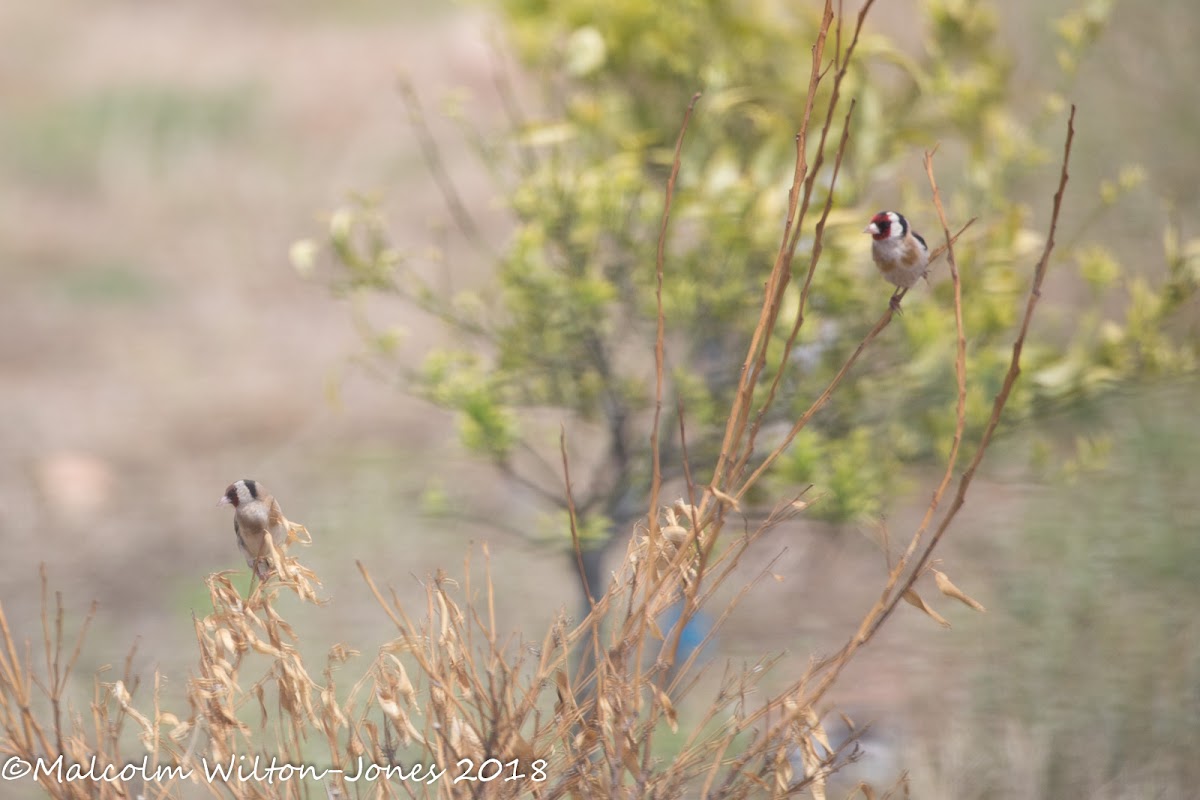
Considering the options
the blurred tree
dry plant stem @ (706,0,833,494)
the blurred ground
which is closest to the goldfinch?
dry plant stem @ (706,0,833,494)

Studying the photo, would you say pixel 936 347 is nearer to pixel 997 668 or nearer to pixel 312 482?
pixel 997 668

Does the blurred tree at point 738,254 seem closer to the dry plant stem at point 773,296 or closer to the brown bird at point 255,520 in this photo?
the brown bird at point 255,520

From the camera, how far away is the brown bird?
49.9 inches

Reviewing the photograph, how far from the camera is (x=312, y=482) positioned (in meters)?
4.77

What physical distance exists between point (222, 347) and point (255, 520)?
5.07 m

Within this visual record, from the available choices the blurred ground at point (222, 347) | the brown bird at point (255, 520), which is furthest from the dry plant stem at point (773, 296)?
the blurred ground at point (222, 347)

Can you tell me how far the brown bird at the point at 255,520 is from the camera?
1.27 meters

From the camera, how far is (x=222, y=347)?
20.0ft

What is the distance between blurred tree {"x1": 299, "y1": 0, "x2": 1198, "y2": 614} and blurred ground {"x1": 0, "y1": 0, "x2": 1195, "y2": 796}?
0.81 feet

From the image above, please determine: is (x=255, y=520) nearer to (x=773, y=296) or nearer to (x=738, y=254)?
(x=773, y=296)

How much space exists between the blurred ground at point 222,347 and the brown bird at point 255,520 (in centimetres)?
115

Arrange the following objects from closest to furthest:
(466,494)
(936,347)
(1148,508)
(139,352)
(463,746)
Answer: (463,746) → (936,347) → (1148,508) → (466,494) → (139,352)

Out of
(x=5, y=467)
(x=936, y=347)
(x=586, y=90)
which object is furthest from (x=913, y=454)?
(x=5, y=467)

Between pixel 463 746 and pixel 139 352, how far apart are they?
517 centimetres
